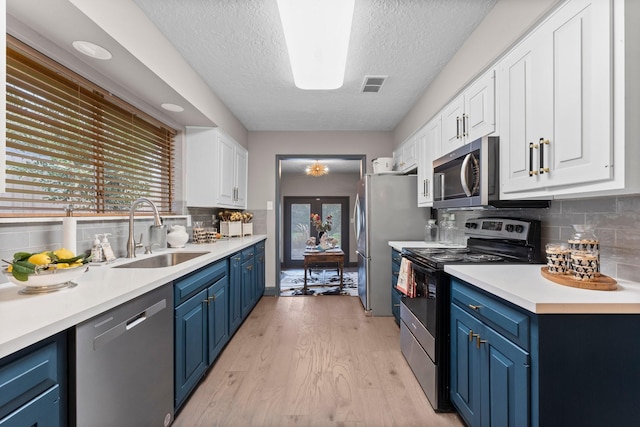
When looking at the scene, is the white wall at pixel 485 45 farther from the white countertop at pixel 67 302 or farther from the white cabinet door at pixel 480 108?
the white countertop at pixel 67 302

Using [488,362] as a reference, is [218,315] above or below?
below

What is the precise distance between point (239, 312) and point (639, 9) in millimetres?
3151

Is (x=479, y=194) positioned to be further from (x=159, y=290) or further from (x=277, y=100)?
(x=277, y=100)

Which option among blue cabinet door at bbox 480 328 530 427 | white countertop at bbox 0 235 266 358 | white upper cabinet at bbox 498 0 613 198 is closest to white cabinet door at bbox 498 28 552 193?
white upper cabinet at bbox 498 0 613 198

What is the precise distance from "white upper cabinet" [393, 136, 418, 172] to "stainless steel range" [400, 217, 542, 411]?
1240 millimetres

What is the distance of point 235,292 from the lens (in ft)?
9.22

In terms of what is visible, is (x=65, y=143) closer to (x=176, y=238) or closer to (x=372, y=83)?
(x=176, y=238)

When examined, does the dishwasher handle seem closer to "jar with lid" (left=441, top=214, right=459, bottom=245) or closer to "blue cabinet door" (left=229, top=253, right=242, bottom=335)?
"blue cabinet door" (left=229, top=253, right=242, bottom=335)

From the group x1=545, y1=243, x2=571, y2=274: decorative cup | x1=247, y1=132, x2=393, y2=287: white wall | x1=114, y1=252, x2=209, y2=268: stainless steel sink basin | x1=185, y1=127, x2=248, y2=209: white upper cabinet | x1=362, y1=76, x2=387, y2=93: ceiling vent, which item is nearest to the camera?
x1=545, y1=243, x2=571, y2=274: decorative cup

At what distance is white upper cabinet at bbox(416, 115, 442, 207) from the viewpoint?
2701 mm

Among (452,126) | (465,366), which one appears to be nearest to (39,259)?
(465,366)

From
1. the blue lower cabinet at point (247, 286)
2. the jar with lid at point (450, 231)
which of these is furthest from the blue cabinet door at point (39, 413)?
the jar with lid at point (450, 231)

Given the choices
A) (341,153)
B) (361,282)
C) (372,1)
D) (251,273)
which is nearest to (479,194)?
(372,1)

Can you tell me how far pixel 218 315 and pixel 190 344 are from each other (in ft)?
1.58
